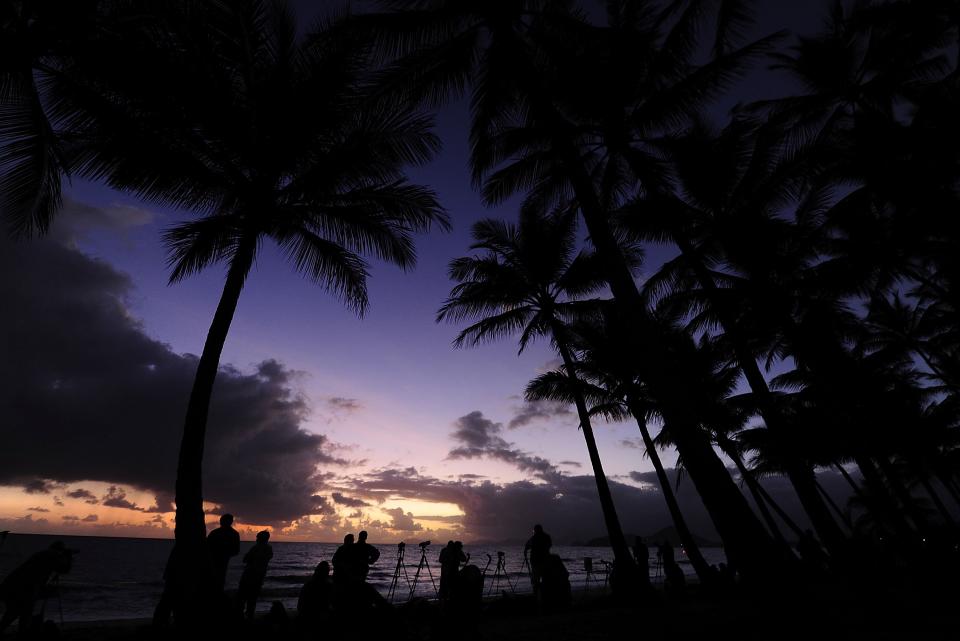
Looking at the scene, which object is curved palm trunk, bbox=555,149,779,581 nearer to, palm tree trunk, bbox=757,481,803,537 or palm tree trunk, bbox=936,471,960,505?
palm tree trunk, bbox=757,481,803,537

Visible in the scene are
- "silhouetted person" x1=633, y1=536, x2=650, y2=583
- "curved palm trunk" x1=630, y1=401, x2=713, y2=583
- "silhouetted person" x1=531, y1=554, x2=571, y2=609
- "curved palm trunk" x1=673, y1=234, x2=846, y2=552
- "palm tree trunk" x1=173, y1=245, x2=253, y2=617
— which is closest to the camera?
"palm tree trunk" x1=173, y1=245, x2=253, y2=617

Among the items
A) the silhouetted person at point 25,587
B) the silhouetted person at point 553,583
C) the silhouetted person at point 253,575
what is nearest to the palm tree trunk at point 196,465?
the silhouetted person at point 253,575

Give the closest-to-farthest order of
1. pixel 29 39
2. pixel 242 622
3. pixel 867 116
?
pixel 29 39
pixel 242 622
pixel 867 116

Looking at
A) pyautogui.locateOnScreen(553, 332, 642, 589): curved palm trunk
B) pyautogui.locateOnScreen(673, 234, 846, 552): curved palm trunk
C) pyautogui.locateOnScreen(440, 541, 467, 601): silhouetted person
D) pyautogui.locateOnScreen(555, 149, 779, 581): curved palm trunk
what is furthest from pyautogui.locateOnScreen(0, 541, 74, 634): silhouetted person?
pyautogui.locateOnScreen(673, 234, 846, 552): curved palm trunk

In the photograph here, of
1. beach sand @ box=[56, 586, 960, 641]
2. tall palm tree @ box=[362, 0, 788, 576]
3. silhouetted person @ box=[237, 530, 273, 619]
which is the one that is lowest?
beach sand @ box=[56, 586, 960, 641]

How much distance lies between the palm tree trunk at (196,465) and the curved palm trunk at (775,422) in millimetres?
10995

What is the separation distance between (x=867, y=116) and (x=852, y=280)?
4.71 m

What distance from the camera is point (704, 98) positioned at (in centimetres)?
1025

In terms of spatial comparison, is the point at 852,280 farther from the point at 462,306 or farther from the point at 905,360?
the point at 905,360

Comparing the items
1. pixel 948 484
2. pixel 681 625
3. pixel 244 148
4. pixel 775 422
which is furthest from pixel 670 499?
pixel 948 484

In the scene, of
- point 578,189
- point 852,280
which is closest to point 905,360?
point 852,280

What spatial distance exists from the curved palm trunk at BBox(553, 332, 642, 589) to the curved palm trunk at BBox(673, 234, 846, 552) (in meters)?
4.62

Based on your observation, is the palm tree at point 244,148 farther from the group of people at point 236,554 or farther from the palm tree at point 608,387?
the palm tree at point 608,387

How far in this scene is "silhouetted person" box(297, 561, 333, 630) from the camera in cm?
734
